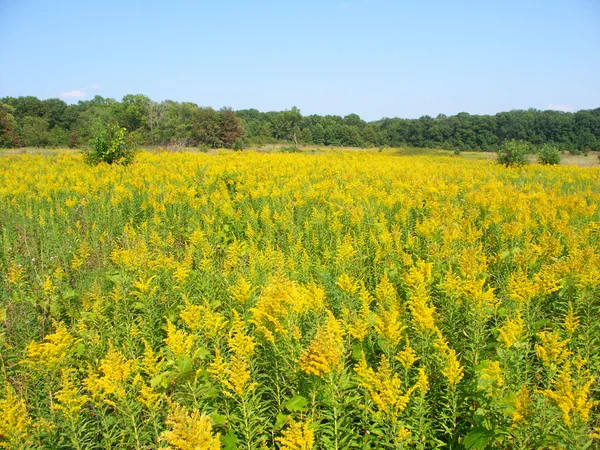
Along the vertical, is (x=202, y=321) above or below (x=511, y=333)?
below

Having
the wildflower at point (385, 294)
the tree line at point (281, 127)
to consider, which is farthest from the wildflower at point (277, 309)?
the tree line at point (281, 127)

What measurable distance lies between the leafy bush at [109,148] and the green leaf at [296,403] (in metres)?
13.7

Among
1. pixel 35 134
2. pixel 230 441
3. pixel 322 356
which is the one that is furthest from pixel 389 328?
pixel 35 134

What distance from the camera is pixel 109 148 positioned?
13984 mm

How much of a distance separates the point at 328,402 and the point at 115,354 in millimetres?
1301

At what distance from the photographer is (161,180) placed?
1026 cm

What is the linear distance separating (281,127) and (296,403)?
58.3m

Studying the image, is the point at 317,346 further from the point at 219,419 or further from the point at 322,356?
the point at 219,419

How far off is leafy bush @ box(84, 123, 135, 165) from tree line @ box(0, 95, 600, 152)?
23.9m

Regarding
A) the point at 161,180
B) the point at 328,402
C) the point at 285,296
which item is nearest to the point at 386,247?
the point at 285,296

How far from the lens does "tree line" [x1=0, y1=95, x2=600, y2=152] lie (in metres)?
40.9

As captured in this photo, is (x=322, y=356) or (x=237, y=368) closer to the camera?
(x=322, y=356)

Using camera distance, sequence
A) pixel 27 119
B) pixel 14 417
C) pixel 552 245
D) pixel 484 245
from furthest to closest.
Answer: pixel 27 119 < pixel 484 245 < pixel 552 245 < pixel 14 417

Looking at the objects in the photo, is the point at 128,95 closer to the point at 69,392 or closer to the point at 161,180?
the point at 161,180
